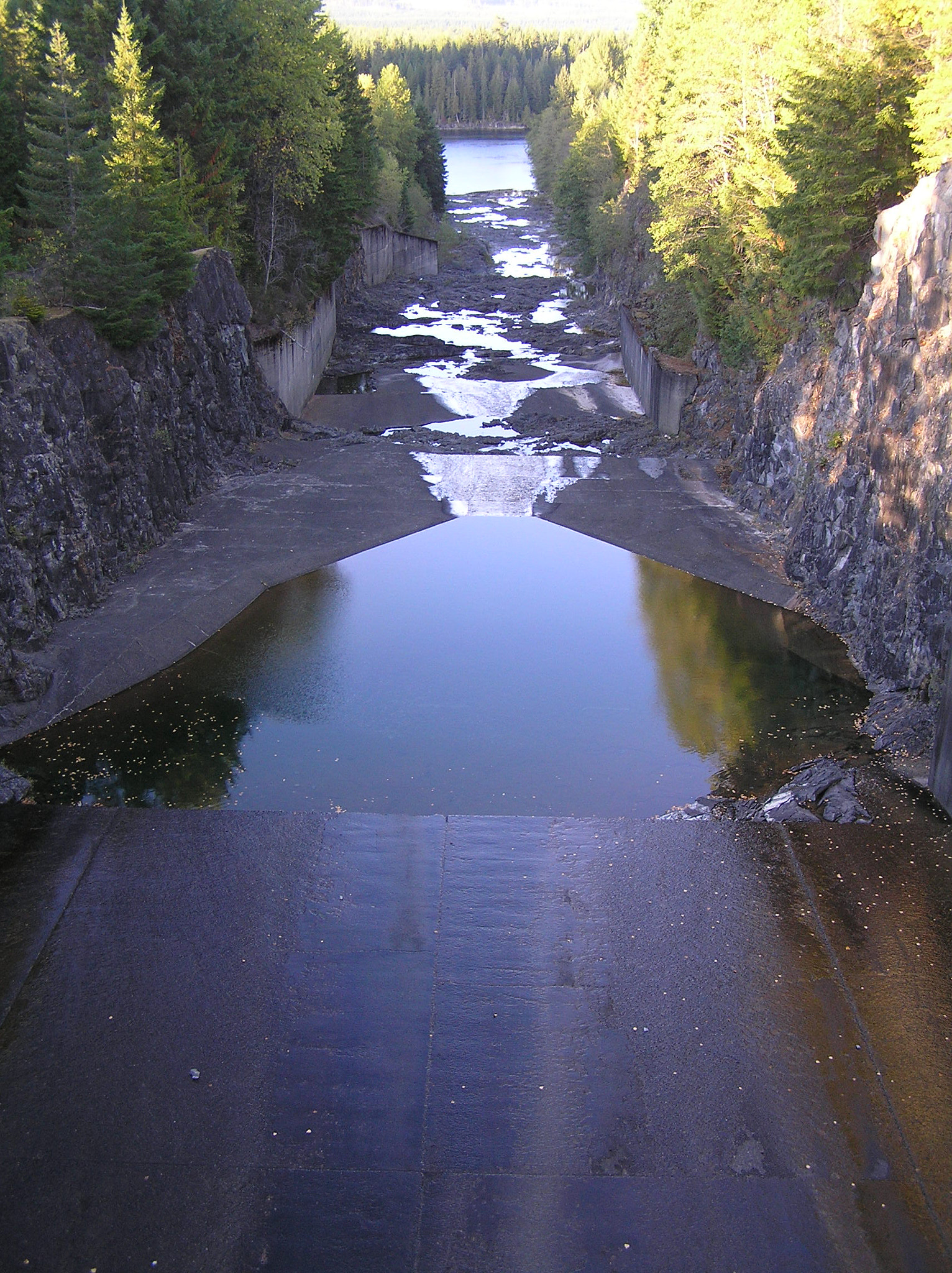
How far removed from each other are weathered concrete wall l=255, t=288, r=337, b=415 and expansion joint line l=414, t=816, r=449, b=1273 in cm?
3055

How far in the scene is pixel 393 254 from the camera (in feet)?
277

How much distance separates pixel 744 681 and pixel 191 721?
13.7m

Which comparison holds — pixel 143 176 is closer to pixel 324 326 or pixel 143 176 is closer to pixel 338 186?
pixel 338 186

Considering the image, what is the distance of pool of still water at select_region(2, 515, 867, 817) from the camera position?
72.1ft

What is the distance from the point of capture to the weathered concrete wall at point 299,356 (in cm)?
4534

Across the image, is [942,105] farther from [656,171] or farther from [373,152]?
[373,152]

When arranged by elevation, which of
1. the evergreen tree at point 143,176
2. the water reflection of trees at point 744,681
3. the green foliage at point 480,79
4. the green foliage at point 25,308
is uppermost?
the green foliage at point 480,79

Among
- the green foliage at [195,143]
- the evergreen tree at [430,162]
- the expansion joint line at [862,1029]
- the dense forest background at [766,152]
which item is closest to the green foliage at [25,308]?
the green foliage at [195,143]

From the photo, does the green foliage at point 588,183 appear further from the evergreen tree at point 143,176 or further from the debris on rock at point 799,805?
the debris on rock at point 799,805

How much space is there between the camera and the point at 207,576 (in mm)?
30703

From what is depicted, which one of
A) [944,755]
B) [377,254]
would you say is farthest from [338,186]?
[944,755]

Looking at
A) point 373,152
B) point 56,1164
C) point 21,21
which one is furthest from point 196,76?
point 56,1164

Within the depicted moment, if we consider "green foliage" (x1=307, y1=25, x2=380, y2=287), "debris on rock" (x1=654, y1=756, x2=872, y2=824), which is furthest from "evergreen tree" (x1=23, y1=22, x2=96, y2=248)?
"debris on rock" (x1=654, y1=756, x2=872, y2=824)

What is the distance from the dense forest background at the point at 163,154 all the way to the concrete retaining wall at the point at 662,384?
1717cm
